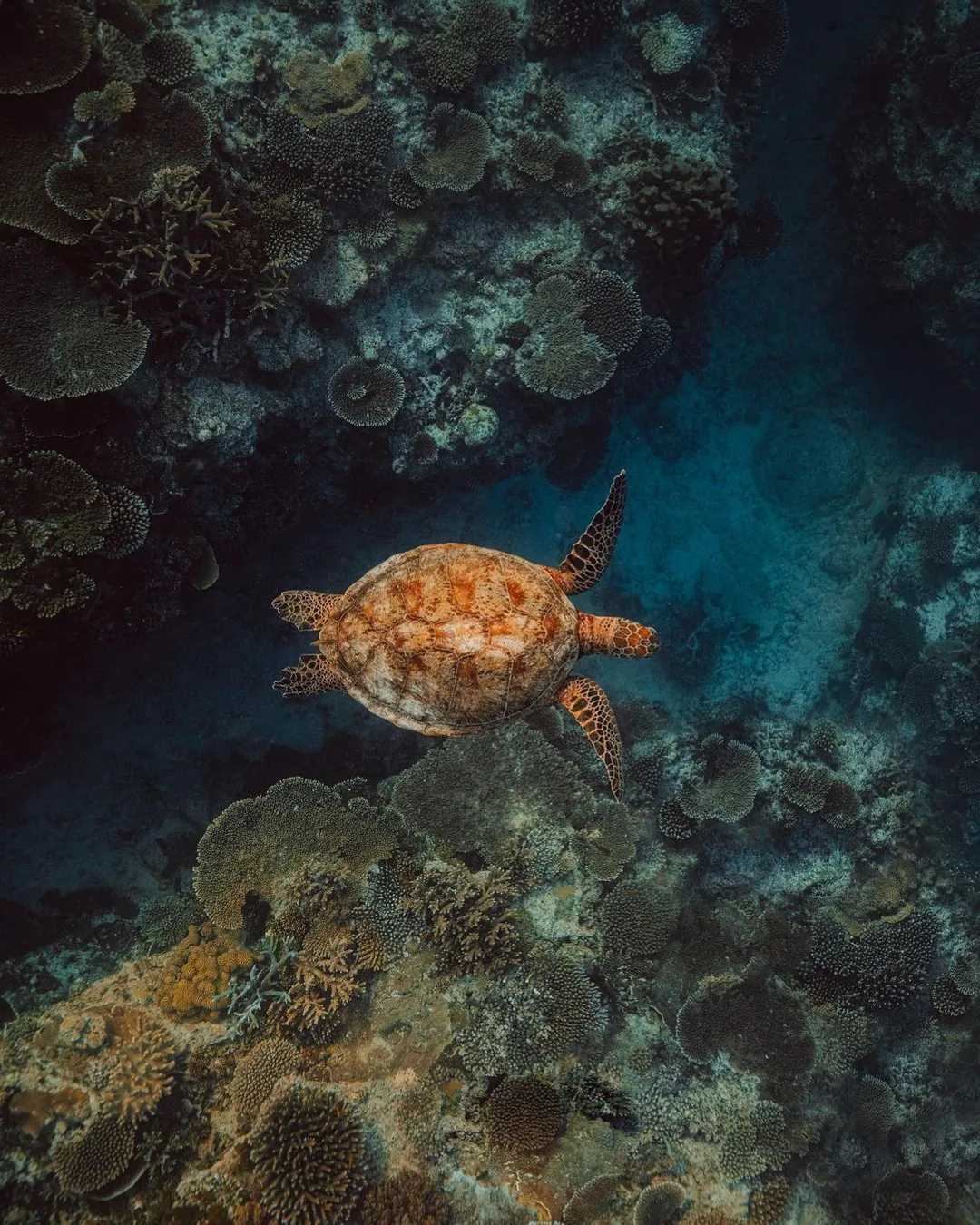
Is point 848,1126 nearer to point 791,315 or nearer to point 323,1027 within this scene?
point 323,1027

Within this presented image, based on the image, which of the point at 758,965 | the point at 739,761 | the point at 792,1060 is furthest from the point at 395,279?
the point at 792,1060

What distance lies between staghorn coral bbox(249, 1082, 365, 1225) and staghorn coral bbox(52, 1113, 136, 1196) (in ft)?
3.05

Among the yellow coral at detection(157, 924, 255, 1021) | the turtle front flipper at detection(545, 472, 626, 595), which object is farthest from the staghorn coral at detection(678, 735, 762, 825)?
the yellow coral at detection(157, 924, 255, 1021)

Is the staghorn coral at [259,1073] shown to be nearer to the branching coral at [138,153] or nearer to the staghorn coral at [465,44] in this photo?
the branching coral at [138,153]

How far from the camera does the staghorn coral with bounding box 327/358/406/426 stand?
5.61 metres

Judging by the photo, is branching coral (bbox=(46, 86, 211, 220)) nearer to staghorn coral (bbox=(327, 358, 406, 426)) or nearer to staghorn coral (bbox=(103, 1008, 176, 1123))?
staghorn coral (bbox=(327, 358, 406, 426))

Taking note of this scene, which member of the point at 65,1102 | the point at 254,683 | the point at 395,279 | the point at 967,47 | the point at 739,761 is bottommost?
the point at 65,1102

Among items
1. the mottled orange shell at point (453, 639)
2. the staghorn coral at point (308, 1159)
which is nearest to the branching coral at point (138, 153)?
the mottled orange shell at point (453, 639)

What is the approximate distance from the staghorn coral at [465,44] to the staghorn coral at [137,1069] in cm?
835

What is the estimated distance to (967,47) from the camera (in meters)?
6.77

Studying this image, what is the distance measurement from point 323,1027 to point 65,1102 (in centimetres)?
193

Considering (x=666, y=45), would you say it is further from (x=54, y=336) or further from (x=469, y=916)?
(x=469, y=916)

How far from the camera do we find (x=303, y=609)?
5.08 metres

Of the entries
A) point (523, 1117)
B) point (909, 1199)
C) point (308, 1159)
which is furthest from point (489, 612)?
point (909, 1199)
